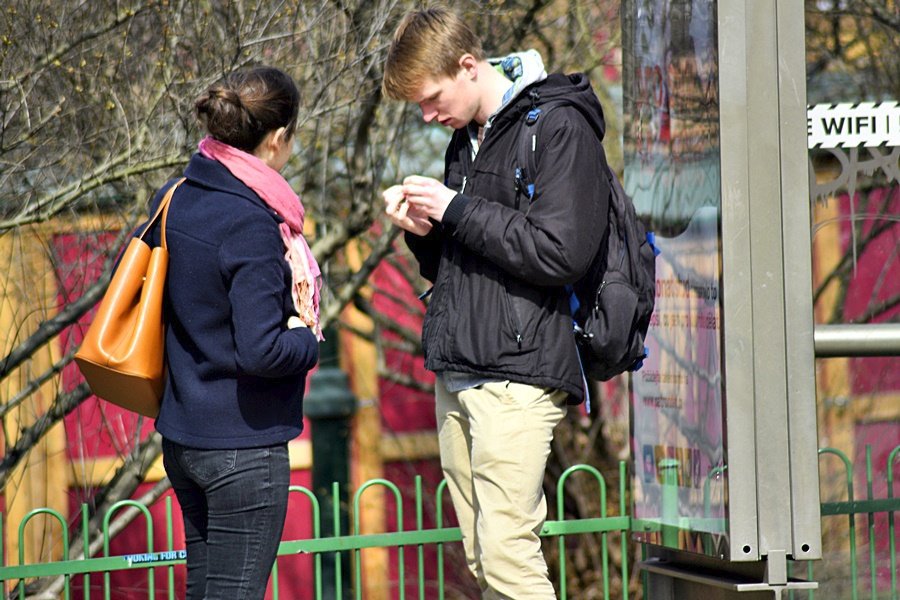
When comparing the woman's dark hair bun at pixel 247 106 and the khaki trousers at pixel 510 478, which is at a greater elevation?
the woman's dark hair bun at pixel 247 106

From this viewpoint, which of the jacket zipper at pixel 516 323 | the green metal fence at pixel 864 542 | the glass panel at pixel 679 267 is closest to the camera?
the jacket zipper at pixel 516 323

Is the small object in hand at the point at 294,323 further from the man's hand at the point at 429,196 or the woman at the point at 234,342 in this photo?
the man's hand at the point at 429,196

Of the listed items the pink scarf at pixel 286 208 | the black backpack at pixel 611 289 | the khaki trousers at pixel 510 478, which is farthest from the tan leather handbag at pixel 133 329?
the black backpack at pixel 611 289

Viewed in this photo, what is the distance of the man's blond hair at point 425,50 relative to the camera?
10.1 ft

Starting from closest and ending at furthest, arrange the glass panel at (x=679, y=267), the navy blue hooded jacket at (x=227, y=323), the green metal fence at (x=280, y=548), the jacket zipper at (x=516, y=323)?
the navy blue hooded jacket at (x=227, y=323) → the jacket zipper at (x=516, y=323) → the glass panel at (x=679, y=267) → the green metal fence at (x=280, y=548)

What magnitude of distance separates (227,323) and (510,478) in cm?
74

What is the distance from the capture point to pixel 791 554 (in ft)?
11.1

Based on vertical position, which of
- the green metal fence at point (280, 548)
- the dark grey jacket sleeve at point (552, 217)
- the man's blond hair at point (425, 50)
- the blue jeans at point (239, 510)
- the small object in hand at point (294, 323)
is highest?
the man's blond hair at point (425, 50)

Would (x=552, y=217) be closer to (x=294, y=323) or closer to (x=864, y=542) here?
(x=294, y=323)

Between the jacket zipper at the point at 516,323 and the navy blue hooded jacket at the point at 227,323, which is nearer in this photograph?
the navy blue hooded jacket at the point at 227,323

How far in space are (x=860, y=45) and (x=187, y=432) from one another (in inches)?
83.4

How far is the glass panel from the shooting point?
11.4 ft

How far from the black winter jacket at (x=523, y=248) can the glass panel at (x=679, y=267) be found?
0.55 metres

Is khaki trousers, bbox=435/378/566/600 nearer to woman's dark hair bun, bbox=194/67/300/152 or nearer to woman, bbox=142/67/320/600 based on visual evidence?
woman, bbox=142/67/320/600
